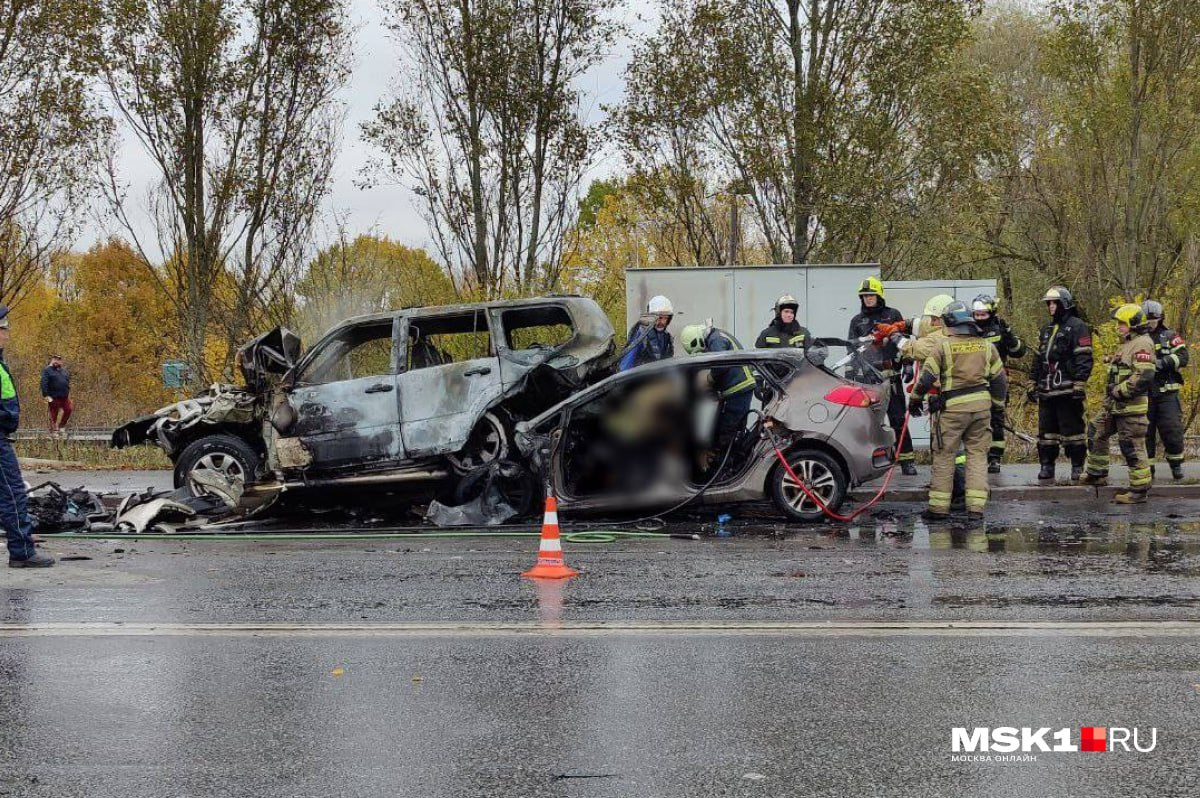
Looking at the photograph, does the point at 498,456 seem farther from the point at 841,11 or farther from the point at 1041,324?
the point at 1041,324

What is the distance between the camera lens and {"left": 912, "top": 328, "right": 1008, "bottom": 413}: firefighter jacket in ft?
32.5

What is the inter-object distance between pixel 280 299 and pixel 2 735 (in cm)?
1560

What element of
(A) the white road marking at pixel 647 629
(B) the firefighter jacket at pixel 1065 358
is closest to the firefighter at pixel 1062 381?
(B) the firefighter jacket at pixel 1065 358

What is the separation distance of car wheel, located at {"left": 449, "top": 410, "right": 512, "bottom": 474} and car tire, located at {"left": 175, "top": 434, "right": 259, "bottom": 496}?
2043 mm

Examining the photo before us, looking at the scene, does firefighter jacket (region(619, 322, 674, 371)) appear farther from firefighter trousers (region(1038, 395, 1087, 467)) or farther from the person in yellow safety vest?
firefighter trousers (region(1038, 395, 1087, 467))

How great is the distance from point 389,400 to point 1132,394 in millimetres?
7028

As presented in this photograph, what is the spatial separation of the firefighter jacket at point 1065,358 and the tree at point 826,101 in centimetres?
678

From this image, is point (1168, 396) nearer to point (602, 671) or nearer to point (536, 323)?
point (536, 323)

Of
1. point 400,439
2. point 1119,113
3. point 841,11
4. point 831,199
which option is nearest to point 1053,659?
point 400,439

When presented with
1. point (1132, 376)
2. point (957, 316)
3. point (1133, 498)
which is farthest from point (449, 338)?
point (1133, 498)

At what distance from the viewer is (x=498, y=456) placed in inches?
408

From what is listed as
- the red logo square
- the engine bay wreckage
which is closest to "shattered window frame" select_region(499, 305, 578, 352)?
the engine bay wreckage

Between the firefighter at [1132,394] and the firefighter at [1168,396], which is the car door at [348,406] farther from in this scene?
the firefighter at [1168,396]

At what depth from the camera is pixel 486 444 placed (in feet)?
34.2
